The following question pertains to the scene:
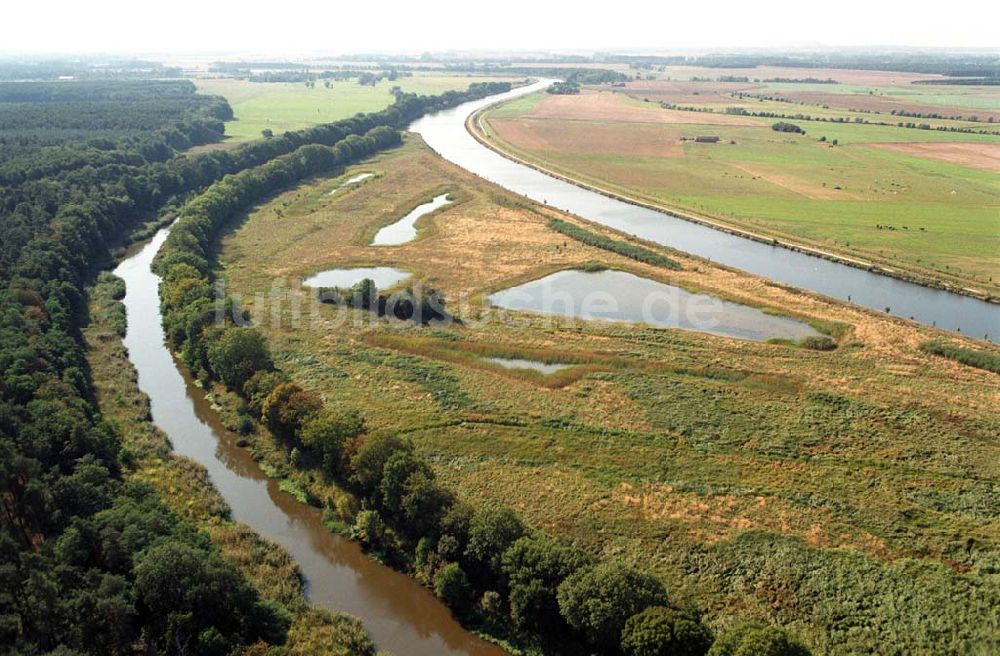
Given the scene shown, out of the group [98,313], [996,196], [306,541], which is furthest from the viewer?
[996,196]

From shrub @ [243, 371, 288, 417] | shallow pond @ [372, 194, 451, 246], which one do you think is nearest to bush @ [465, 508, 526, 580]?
shrub @ [243, 371, 288, 417]

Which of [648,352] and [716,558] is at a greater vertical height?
[648,352]

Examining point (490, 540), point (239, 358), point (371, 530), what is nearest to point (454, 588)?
point (490, 540)

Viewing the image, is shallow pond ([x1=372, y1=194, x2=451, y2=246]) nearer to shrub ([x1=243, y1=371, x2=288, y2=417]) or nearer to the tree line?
the tree line

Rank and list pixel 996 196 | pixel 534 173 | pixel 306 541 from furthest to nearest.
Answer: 1. pixel 534 173
2. pixel 996 196
3. pixel 306 541

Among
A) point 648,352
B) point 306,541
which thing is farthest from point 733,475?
point 306,541

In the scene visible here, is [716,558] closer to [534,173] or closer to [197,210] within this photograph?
[197,210]

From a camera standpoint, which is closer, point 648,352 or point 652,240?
point 648,352
